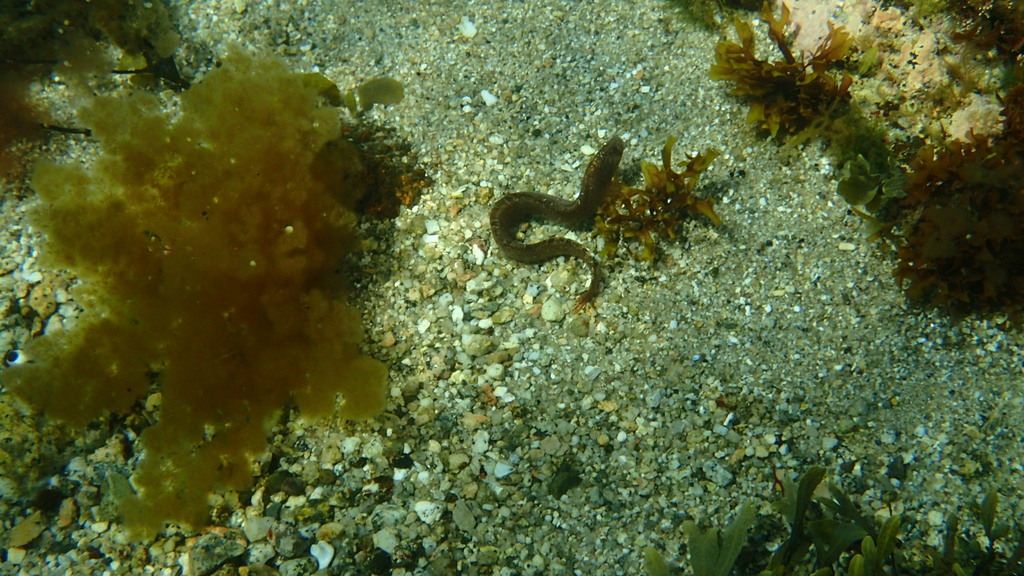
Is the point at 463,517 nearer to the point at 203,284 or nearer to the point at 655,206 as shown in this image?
the point at 203,284

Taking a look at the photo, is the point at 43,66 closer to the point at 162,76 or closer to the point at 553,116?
the point at 162,76

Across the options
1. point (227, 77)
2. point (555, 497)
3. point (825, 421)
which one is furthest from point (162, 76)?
point (825, 421)

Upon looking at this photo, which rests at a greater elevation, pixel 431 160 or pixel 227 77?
pixel 431 160

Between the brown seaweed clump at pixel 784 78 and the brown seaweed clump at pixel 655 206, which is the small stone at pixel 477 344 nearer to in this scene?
the brown seaweed clump at pixel 655 206

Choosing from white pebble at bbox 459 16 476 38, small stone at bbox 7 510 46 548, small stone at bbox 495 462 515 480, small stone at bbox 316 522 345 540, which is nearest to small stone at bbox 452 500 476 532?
small stone at bbox 495 462 515 480

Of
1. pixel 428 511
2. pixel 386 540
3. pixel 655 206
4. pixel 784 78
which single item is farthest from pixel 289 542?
pixel 784 78

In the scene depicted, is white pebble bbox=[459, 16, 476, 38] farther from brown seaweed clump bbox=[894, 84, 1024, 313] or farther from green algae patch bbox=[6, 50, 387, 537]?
brown seaweed clump bbox=[894, 84, 1024, 313]

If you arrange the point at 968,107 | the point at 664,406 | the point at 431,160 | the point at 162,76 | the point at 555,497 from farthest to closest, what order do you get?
the point at 162,76 → the point at 431,160 → the point at 968,107 → the point at 664,406 → the point at 555,497
